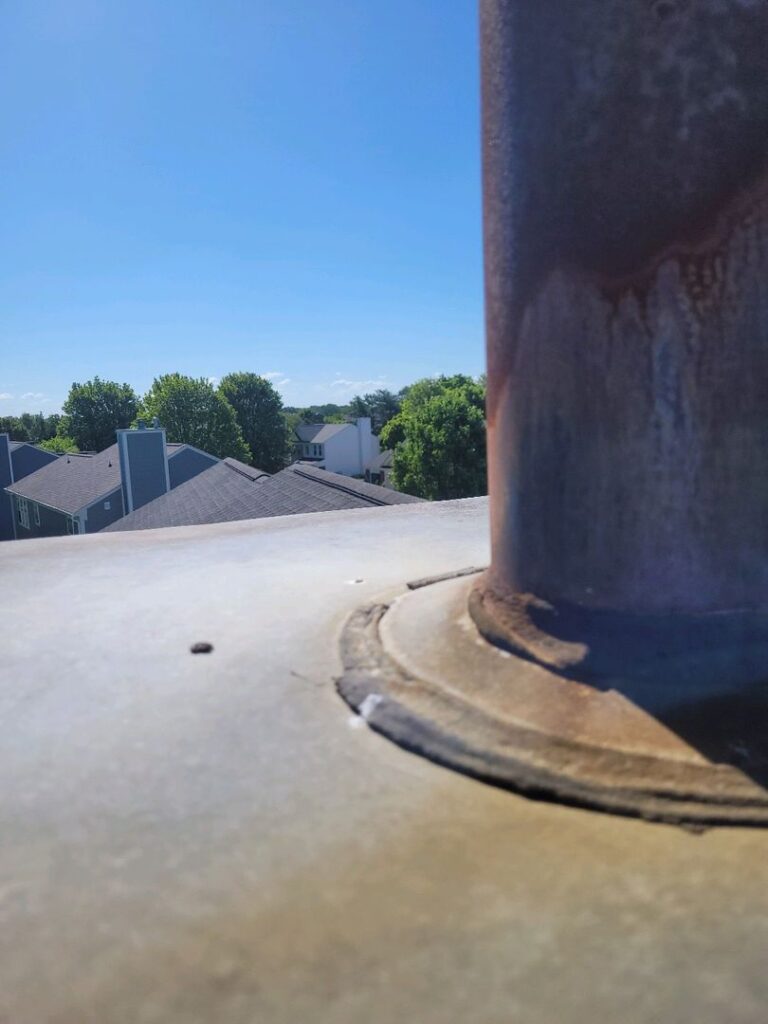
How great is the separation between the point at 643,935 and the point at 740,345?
1364 millimetres

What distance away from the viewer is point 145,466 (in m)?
35.9

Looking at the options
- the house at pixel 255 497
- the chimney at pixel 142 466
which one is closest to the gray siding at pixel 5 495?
the chimney at pixel 142 466

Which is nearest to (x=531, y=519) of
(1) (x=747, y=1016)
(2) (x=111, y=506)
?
(1) (x=747, y=1016)

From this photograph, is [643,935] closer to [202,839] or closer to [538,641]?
[202,839]

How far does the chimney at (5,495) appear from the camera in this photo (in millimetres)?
44341

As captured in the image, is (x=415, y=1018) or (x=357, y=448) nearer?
(x=415, y=1018)

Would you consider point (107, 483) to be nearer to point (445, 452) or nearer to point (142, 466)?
point (142, 466)

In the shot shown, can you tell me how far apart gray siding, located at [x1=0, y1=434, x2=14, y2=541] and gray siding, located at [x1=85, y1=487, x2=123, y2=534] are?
12.7m

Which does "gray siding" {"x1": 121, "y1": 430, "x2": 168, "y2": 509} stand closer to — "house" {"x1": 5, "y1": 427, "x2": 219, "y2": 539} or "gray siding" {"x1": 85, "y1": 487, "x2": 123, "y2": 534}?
"house" {"x1": 5, "y1": 427, "x2": 219, "y2": 539}

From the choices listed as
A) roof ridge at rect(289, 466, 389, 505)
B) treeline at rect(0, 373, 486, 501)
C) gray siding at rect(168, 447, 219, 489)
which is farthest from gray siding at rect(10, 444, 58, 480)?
roof ridge at rect(289, 466, 389, 505)

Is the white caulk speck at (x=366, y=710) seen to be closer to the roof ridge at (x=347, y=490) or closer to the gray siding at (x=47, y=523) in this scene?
the roof ridge at (x=347, y=490)

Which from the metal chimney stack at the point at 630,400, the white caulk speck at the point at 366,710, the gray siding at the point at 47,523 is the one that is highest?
the metal chimney stack at the point at 630,400

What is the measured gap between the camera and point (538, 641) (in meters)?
2.10

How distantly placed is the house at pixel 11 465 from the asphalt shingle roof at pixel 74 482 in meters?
3.27
